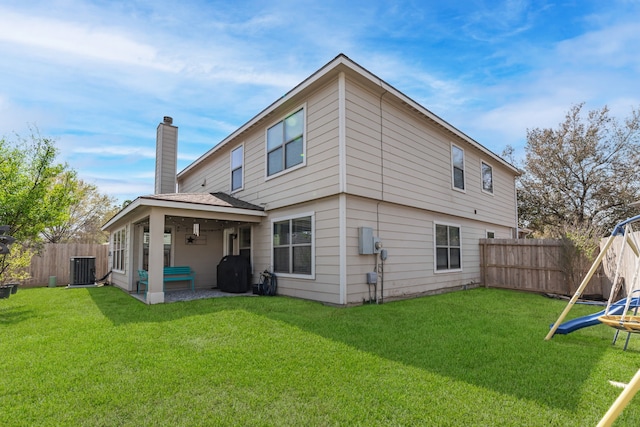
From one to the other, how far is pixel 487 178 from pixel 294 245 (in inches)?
313

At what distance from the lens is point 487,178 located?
11.8 meters

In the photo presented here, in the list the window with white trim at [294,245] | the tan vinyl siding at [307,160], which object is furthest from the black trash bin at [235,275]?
the tan vinyl siding at [307,160]

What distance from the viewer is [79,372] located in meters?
3.20

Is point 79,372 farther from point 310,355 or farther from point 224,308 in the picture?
point 224,308

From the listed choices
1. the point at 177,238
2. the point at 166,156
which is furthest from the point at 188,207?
the point at 166,156

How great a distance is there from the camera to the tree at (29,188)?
7703 mm

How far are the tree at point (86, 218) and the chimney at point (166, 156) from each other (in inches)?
409

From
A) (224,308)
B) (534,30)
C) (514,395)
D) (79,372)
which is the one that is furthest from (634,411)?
(534,30)

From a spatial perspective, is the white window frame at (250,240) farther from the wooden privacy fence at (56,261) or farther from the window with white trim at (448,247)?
the wooden privacy fence at (56,261)

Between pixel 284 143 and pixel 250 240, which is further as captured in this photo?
pixel 250 240

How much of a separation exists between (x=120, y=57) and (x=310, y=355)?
23.7ft

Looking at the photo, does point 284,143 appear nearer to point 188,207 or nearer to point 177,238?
point 188,207

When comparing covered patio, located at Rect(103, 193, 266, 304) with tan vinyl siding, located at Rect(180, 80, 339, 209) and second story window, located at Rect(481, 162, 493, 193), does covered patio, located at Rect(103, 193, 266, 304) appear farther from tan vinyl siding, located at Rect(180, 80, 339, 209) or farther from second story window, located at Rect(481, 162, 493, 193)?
second story window, located at Rect(481, 162, 493, 193)

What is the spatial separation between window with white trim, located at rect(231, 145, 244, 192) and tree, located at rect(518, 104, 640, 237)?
15.3 meters
